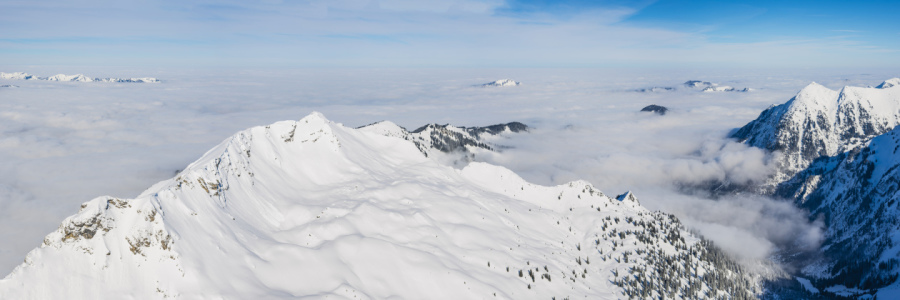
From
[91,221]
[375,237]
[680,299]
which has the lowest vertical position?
[680,299]

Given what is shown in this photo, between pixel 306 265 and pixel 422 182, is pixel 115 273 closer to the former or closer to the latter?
pixel 306 265

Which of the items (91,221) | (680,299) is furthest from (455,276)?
(680,299)

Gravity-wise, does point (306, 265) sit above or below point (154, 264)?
below

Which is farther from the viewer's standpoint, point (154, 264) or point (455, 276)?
point (455, 276)

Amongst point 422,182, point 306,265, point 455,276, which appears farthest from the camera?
point 422,182

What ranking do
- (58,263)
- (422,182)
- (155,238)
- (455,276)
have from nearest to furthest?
1. (58,263)
2. (155,238)
3. (455,276)
4. (422,182)

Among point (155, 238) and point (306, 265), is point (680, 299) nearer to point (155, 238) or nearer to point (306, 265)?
point (306, 265)

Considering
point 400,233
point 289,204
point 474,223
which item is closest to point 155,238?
point 289,204
